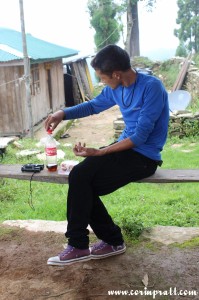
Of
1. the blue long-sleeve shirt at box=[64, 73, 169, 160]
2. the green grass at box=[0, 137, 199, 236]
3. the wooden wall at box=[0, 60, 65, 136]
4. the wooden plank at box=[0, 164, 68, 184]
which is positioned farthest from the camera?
the wooden wall at box=[0, 60, 65, 136]

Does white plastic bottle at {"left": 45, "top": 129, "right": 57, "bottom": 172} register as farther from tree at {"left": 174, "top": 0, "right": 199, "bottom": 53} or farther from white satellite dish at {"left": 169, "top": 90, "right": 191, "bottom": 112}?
tree at {"left": 174, "top": 0, "right": 199, "bottom": 53}

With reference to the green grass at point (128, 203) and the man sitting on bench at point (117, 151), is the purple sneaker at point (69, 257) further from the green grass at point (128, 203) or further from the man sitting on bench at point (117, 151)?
the green grass at point (128, 203)

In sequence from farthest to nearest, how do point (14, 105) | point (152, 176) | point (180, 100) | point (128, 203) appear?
point (180, 100), point (14, 105), point (128, 203), point (152, 176)

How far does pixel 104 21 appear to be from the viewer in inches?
799

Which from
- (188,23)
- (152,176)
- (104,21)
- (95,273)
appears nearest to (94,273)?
(95,273)

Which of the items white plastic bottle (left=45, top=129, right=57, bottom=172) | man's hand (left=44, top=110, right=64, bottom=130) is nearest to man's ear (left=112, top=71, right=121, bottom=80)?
man's hand (left=44, top=110, right=64, bottom=130)

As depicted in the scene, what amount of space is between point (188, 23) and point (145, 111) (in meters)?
21.3

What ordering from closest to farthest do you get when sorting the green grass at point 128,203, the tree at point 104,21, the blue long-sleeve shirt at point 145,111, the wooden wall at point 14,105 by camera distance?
the blue long-sleeve shirt at point 145,111, the green grass at point 128,203, the wooden wall at point 14,105, the tree at point 104,21

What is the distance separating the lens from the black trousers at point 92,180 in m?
2.68

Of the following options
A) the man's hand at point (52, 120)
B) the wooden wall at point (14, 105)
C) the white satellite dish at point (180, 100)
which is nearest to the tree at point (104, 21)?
the white satellite dish at point (180, 100)

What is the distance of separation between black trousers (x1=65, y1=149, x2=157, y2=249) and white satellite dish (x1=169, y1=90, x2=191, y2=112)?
926 centimetres

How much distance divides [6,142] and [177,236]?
5.88 metres

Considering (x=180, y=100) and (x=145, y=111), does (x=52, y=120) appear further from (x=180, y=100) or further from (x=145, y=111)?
(x=180, y=100)

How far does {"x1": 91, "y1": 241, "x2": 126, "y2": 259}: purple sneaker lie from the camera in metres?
3.02
